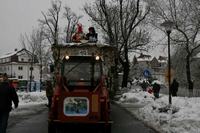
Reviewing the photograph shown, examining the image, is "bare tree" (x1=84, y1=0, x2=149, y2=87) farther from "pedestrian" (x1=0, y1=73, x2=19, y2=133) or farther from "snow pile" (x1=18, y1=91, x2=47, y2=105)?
"pedestrian" (x1=0, y1=73, x2=19, y2=133)

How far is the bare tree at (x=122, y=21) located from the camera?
165ft

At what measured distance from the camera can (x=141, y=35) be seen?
189 feet

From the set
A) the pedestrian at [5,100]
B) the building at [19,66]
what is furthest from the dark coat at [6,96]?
the building at [19,66]

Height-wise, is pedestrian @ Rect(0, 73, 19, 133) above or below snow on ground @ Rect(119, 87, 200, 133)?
above

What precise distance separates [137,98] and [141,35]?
2205 centimetres

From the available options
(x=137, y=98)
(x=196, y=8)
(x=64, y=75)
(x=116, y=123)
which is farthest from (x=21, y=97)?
(x=64, y=75)

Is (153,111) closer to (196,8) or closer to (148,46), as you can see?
(196,8)

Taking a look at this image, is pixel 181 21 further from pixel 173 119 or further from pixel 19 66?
pixel 19 66

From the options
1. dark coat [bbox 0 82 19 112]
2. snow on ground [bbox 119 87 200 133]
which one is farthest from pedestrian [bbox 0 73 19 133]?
snow on ground [bbox 119 87 200 133]

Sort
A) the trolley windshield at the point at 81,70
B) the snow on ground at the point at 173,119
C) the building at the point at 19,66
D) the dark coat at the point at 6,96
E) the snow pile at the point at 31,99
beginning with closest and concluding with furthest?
1. the dark coat at the point at 6,96
2. the snow on ground at the point at 173,119
3. the trolley windshield at the point at 81,70
4. the snow pile at the point at 31,99
5. the building at the point at 19,66

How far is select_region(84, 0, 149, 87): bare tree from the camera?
5025 cm

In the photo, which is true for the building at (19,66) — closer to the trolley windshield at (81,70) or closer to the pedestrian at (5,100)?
the trolley windshield at (81,70)

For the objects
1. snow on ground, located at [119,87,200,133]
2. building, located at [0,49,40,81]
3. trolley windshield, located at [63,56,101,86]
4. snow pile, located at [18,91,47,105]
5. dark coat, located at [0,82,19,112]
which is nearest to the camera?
dark coat, located at [0,82,19,112]

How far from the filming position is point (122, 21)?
5212 centimetres
